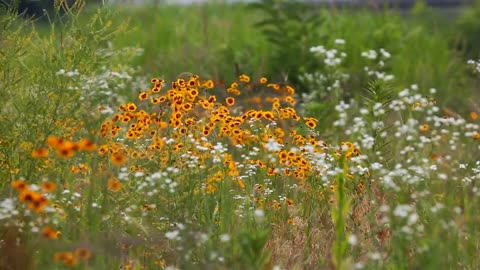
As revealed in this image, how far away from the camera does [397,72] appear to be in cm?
845

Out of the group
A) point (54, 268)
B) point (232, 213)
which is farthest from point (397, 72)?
point (54, 268)

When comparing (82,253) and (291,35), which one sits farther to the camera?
(291,35)

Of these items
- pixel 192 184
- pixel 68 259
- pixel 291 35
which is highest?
pixel 68 259

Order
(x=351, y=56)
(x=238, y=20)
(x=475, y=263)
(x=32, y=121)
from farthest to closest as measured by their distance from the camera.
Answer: (x=238, y=20), (x=351, y=56), (x=32, y=121), (x=475, y=263)

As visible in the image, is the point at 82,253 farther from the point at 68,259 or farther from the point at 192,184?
the point at 192,184

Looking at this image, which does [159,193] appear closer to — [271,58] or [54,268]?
[54,268]

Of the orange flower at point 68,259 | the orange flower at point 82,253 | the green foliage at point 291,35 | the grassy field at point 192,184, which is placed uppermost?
the orange flower at point 82,253

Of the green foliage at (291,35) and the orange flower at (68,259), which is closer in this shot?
the orange flower at (68,259)

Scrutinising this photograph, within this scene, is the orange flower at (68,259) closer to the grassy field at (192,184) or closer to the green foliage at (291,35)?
the grassy field at (192,184)

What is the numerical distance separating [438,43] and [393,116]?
169 centimetres

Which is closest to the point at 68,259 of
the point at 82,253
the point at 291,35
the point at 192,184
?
the point at 82,253

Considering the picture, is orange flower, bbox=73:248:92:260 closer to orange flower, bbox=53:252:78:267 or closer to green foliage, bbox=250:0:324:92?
orange flower, bbox=53:252:78:267

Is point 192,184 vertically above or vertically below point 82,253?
below

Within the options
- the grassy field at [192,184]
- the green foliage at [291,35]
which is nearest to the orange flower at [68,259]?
the grassy field at [192,184]
